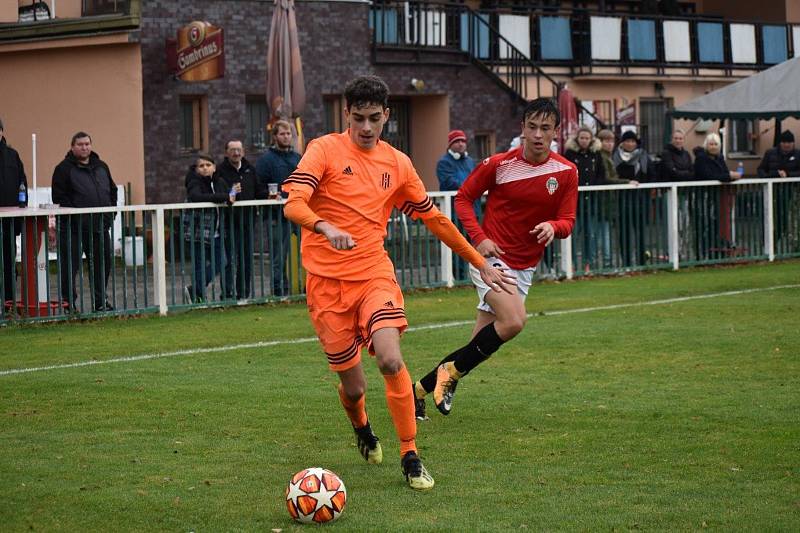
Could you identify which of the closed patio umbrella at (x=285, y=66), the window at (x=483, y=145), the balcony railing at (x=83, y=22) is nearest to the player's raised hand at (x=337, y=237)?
the closed patio umbrella at (x=285, y=66)

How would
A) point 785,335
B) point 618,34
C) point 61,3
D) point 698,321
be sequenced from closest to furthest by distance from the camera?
point 785,335, point 698,321, point 61,3, point 618,34

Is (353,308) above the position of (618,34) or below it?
below

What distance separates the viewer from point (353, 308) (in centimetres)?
818

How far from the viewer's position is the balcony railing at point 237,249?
15.8 m

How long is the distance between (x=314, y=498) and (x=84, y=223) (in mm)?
9573

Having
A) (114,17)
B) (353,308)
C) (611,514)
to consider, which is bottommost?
(611,514)

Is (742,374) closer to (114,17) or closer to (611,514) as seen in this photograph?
(611,514)

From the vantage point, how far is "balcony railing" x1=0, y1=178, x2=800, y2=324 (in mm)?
15789

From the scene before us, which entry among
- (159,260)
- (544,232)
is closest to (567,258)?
(159,260)

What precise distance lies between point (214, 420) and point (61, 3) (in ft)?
66.9

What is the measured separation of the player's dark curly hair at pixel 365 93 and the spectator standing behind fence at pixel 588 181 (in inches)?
494

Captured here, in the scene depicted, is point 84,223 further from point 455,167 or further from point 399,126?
point 399,126

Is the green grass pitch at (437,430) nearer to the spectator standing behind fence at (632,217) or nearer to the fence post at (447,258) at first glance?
the fence post at (447,258)

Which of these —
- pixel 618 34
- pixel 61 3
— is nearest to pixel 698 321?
pixel 61 3
